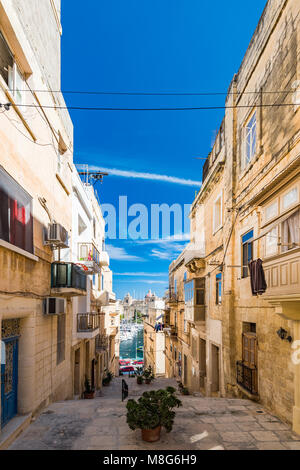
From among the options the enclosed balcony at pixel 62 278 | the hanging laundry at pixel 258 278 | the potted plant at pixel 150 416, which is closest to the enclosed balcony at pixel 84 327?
the enclosed balcony at pixel 62 278

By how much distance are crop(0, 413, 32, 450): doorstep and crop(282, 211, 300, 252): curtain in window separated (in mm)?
6634

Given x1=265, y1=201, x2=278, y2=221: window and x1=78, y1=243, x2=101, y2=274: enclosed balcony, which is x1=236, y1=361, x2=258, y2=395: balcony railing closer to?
x1=265, y1=201, x2=278, y2=221: window

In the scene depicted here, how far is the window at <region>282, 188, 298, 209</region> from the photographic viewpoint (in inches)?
268

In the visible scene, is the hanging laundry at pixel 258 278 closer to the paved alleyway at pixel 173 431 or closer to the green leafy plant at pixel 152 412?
the paved alleyway at pixel 173 431

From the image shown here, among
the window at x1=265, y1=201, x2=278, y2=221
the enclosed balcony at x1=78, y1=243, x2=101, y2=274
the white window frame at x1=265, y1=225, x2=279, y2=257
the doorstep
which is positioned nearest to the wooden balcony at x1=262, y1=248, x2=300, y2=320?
the white window frame at x1=265, y1=225, x2=279, y2=257

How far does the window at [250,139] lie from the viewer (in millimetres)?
11102

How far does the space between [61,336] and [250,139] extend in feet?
32.2

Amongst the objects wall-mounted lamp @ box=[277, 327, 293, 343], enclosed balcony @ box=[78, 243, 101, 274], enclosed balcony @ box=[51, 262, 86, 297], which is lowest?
wall-mounted lamp @ box=[277, 327, 293, 343]

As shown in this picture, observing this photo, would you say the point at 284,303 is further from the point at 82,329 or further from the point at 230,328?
the point at 82,329

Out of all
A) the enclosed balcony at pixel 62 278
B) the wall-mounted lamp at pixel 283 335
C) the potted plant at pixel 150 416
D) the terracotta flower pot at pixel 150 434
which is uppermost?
the enclosed balcony at pixel 62 278

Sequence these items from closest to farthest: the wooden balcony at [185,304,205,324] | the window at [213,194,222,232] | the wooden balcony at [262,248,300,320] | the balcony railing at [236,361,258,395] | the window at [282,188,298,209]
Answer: the wooden balcony at [262,248,300,320]
the window at [282,188,298,209]
the balcony railing at [236,361,258,395]
the window at [213,194,222,232]
the wooden balcony at [185,304,205,324]

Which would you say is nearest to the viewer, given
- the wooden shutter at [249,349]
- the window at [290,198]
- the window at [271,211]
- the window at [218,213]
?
the window at [290,198]

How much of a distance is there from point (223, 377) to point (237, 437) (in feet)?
21.5

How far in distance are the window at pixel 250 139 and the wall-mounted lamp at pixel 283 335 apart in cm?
585
